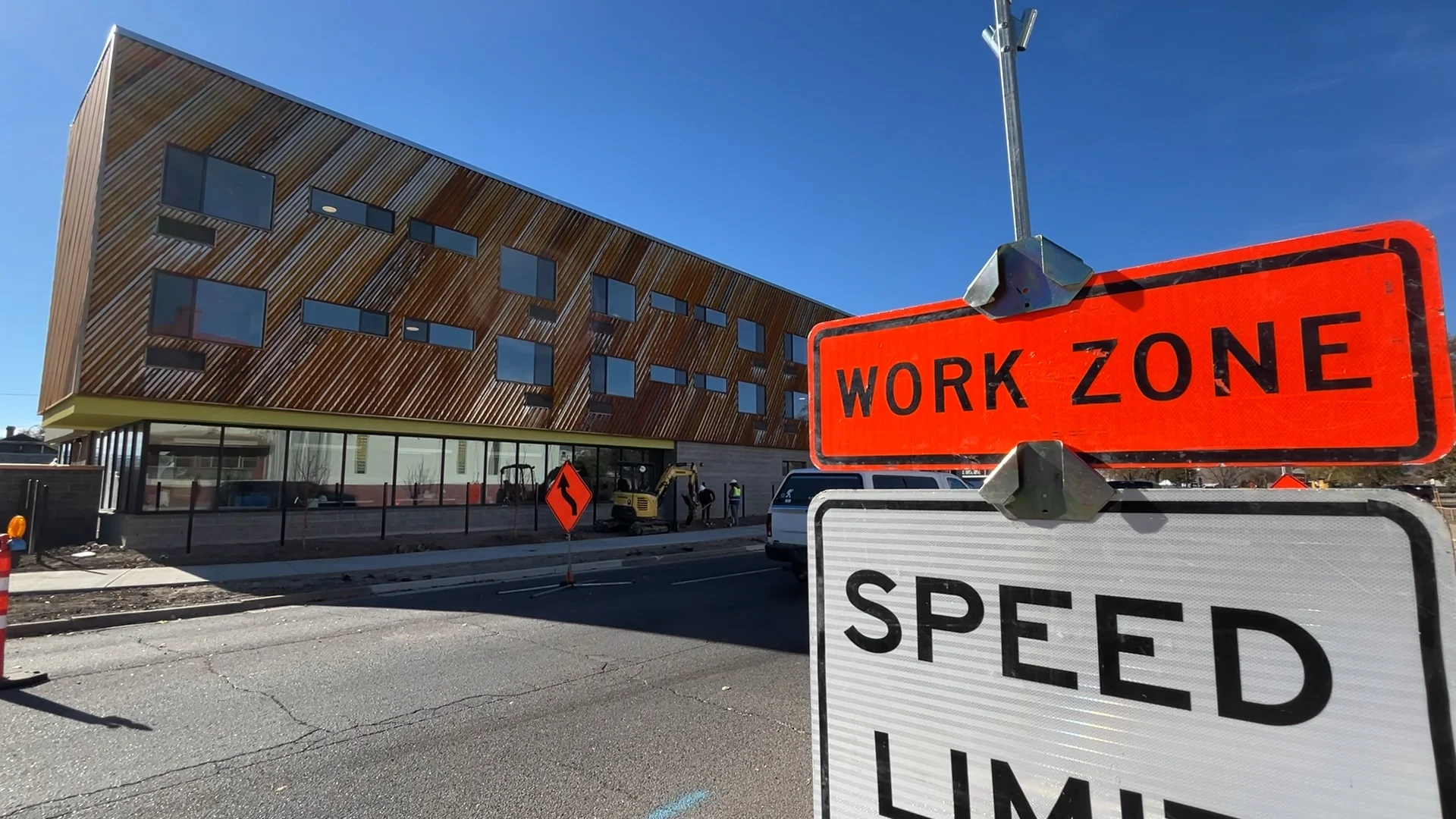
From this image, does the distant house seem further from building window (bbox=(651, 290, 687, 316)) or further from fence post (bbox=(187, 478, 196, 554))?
building window (bbox=(651, 290, 687, 316))

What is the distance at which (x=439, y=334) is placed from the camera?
2098 centimetres

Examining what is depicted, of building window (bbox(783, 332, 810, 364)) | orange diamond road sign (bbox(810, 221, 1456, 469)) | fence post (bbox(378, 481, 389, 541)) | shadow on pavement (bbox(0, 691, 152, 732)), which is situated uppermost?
building window (bbox(783, 332, 810, 364))

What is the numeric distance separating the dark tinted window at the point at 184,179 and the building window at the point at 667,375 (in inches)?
592

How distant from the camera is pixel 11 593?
34.7ft

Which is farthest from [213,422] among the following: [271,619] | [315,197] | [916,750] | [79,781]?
[916,750]

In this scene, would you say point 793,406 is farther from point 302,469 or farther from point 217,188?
point 217,188

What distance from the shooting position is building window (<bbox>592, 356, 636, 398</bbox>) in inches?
1005

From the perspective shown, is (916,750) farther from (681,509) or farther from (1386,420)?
(681,509)

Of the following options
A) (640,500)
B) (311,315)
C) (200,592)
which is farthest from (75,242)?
(640,500)

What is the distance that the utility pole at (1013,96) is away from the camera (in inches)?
83.0

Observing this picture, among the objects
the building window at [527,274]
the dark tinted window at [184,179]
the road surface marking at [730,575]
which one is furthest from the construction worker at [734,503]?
the dark tinted window at [184,179]

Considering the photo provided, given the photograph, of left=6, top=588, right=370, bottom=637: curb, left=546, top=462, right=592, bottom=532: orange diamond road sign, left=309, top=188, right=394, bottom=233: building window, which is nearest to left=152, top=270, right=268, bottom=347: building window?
left=309, top=188, right=394, bottom=233: building window

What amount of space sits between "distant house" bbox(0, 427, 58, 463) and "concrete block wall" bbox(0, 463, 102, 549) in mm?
38255

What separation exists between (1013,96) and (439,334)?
20.9 meters
